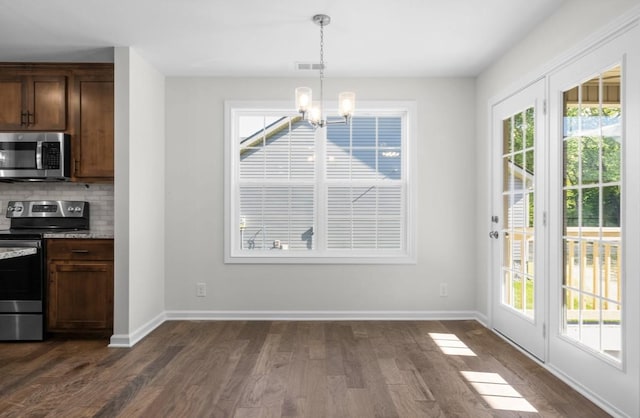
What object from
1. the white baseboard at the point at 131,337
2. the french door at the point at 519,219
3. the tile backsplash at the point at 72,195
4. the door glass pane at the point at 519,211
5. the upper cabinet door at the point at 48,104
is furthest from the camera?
the tile backsplash at the point at 72,195

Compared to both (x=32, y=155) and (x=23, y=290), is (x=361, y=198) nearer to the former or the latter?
(x=32, y=155)

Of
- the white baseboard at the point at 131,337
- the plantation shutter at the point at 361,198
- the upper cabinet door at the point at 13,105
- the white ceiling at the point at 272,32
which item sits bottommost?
the white baseboard at the point at 131,337

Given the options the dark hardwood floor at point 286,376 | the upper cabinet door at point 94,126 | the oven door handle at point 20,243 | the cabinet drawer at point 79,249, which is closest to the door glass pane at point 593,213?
the dark hardwood floor at point 286,376

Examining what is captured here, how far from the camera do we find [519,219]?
3.76m

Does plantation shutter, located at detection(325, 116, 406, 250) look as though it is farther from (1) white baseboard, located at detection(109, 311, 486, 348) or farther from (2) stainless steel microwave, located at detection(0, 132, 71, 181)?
(2) stainless steel microwave, located at detection(0, 132, 71, 181)

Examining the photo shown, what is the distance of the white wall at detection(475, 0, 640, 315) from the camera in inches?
107

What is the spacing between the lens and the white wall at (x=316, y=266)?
15.4 ft

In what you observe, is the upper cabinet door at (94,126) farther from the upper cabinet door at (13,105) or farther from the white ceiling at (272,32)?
the upper cabinet door at (13,105)

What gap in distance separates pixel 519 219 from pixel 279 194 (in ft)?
7.76

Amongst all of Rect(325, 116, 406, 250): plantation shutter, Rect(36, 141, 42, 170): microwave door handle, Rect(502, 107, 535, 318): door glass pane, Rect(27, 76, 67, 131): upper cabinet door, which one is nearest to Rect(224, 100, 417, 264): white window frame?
Rect(325, 116, 406, 250): plantation shutter

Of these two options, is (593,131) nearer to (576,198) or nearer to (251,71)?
(576,198)

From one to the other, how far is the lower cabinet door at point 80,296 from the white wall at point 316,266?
31.3 inches

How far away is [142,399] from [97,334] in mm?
1600

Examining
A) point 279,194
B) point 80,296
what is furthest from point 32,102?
point 279,194
